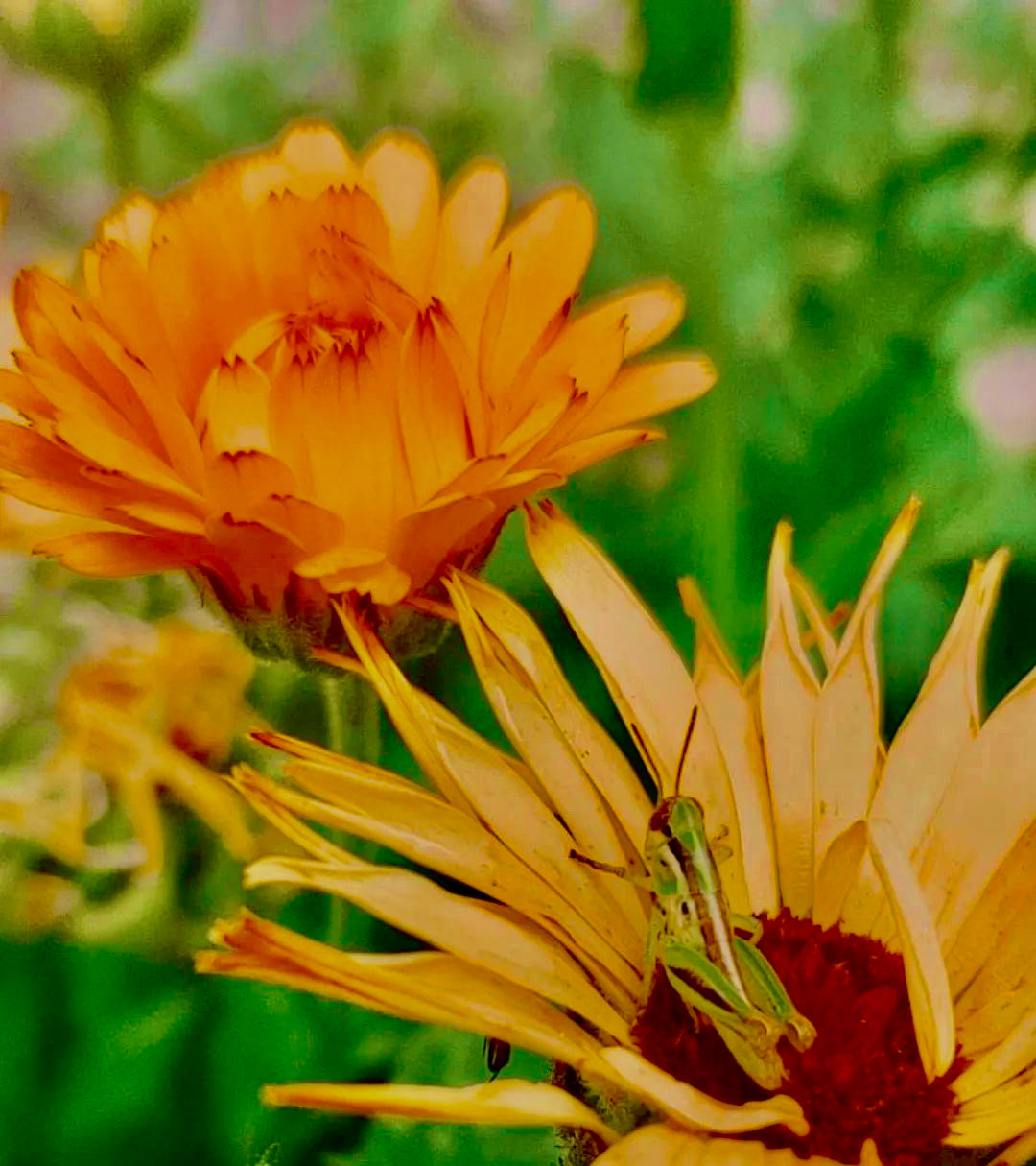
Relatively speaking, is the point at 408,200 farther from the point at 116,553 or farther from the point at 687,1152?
the point at 687,1152

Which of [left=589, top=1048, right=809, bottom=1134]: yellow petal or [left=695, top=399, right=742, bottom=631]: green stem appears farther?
[left=695, top=399, right=742, bottom=631]: green stem

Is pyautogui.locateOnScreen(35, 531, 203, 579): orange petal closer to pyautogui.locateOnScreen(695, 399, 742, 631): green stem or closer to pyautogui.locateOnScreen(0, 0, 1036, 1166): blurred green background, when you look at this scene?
pyautogui.locateOnScreen(0, 0, 1036, 1166): blurred green background

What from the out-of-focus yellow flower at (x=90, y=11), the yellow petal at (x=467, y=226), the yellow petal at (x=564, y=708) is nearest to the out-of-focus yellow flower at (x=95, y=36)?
the out-of-focus yellow flower at (x=90, y=11)

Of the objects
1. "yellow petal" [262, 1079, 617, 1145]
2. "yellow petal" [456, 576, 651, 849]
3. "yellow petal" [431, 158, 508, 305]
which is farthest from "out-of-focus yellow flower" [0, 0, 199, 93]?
"yellow petal" [262, 1079, 617, 1145]

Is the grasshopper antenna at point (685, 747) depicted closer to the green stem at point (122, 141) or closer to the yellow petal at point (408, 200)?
the yellow petal at point (408, 200)

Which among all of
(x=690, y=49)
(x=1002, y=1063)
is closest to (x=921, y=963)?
(x=1002, y=1063)

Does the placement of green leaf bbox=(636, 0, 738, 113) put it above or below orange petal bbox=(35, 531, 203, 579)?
above

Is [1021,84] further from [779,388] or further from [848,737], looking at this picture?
[848,737]
